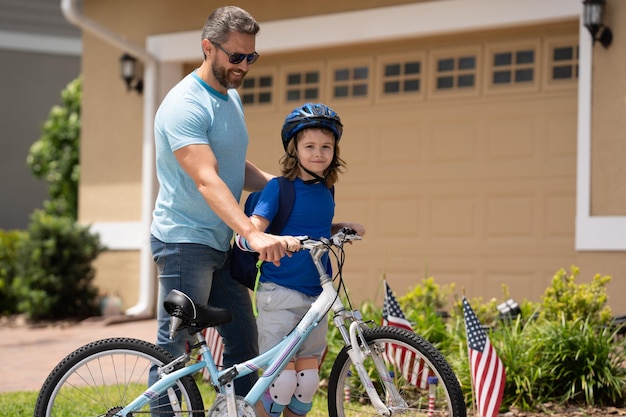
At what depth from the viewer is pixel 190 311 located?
3410 mm

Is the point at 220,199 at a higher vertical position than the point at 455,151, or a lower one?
lower

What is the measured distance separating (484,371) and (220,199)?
1995 mm

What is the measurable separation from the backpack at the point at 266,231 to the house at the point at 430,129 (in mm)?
4468

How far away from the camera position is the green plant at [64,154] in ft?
44.2

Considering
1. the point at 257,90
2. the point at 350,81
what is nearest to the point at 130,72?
the point at 257,90

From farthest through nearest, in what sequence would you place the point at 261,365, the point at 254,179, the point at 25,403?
the point at 25,403, the point at 254,179, the point at 261,365

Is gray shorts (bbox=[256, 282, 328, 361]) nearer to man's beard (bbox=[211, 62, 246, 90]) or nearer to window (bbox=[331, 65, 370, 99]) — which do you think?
man's beard (bbox=[211, 62, 246, 90])

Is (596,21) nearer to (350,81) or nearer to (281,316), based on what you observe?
(350,81)

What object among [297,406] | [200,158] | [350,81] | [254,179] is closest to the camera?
[200,158]

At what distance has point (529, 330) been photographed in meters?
5.58

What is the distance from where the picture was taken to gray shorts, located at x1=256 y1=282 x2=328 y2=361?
3.72m

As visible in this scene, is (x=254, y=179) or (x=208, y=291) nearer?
(x=208, y=291)

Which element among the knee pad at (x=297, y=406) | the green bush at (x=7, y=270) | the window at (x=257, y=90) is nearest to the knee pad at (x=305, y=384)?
the knee pad at (x=297, y=406)

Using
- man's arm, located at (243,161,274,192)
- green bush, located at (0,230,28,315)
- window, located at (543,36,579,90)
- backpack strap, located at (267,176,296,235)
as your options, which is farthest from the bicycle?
green bush, located at (0,230,28,315)
